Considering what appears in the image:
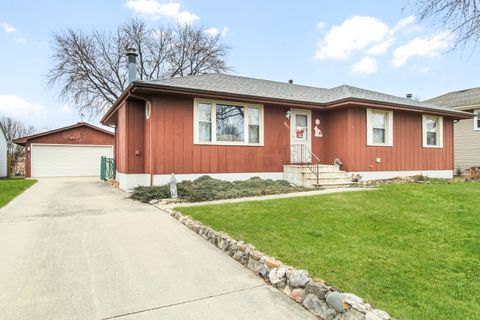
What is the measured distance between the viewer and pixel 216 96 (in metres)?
9.53

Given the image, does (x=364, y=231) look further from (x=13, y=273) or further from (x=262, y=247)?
(x=13, y=273)

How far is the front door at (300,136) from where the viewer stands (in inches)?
439

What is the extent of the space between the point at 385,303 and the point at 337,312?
1.31 feet

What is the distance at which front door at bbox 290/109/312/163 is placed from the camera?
36.6 feet

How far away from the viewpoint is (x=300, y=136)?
1134 cm

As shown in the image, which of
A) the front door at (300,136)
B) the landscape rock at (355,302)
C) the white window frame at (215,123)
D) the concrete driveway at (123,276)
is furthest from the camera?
the front door at (300,136)

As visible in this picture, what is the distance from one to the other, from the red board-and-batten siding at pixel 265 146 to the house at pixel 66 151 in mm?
10862

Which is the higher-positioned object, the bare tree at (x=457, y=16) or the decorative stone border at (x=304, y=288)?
the bare tree at (x=457, y=16)

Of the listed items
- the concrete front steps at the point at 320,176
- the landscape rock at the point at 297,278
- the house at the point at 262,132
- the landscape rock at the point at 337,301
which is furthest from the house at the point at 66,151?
the landscape rock at the point at 337,301

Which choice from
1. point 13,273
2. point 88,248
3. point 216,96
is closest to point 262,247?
point 88,248

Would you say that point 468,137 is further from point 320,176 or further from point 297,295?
point 297,295

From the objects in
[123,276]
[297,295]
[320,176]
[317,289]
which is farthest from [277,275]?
[320,176]

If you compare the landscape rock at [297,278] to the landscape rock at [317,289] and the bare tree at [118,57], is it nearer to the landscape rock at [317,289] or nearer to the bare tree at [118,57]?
the landscape rock at [317,289]

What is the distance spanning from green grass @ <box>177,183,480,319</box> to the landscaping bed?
1183 millimetres
